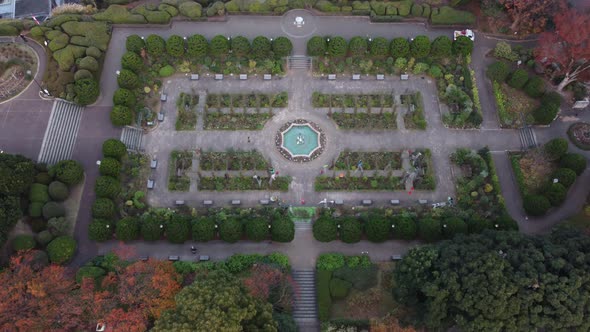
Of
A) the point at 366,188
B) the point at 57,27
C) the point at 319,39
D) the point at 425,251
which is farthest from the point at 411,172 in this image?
the point at 57,27

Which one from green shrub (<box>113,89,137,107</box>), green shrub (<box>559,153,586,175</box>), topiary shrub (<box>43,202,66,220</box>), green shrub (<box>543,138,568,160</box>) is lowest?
topiary shrub (<box>43,202,66,220</box>)

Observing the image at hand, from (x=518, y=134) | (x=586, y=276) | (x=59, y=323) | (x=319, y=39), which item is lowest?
(x=59, y=323)

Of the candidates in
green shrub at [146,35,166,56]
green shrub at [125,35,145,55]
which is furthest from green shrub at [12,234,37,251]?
green shrub at [146,35,166,56]

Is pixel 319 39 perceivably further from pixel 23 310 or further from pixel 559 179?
pixel 23 310

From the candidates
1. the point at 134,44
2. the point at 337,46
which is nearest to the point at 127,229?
the point at 134,44

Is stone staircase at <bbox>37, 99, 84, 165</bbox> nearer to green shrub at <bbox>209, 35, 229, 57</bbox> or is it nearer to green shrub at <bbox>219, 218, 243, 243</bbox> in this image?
green shrub at <bbox>209, 35, 229, 57</bbox>

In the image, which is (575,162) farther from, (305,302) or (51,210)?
(51,210)
